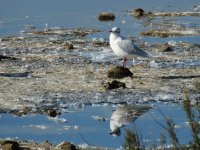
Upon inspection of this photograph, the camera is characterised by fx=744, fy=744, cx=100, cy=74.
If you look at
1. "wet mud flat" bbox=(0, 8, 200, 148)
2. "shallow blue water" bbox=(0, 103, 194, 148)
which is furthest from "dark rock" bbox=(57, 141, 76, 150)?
"wet mud flat" bbox=(0, 8, 200, 148)

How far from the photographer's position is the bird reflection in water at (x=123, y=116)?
424 inches

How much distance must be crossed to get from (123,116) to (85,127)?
0.70m

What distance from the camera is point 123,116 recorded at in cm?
1152

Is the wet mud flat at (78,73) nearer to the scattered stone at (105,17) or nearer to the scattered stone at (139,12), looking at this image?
the scattered stone at (105,17)

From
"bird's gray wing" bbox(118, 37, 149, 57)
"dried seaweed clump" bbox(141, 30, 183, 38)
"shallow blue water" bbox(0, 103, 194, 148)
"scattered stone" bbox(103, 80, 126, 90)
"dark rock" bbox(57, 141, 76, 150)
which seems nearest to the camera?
"dark rock" bbox(57, 141, 76, 150)

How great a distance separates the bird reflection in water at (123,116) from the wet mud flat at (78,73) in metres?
0.47

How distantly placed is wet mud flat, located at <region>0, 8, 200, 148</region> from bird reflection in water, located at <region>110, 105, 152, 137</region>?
468 millimetres

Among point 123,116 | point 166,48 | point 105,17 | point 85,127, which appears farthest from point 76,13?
point 85,127

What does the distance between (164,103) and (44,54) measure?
5552mm

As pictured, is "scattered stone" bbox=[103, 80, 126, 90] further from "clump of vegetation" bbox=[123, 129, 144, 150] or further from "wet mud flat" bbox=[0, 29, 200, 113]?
"clump of vegetation" bbox=[123, 129, 144, 150]

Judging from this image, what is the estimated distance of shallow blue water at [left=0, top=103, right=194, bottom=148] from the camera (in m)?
10.3

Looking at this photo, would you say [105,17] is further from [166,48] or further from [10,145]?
[10,145]

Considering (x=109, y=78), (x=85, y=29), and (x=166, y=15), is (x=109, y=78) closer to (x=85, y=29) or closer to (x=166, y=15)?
(x=85, y=29)

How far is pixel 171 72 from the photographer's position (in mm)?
15164
